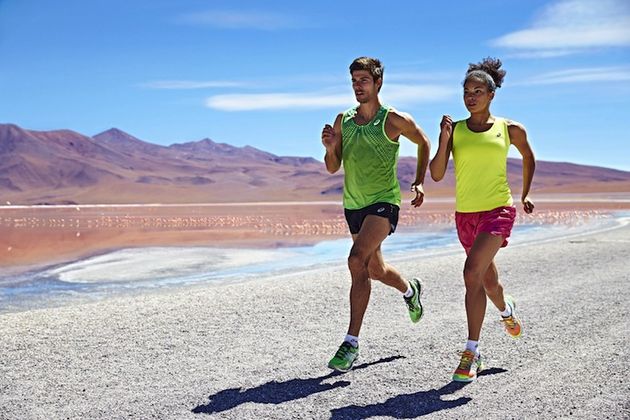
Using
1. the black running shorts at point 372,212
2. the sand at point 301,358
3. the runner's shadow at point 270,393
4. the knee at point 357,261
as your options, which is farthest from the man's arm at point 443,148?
the runner's shadow at point 270,393

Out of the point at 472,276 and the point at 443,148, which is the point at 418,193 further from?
the point at 472,276

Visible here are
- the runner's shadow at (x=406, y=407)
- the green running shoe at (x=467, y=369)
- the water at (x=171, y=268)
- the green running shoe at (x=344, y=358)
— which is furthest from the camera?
the water at (x=171, y=268)

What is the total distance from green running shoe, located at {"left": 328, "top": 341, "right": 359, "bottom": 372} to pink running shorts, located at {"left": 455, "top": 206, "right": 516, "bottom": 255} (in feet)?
3.55

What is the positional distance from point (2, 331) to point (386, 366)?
370 cm

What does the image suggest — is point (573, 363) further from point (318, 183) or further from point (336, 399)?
point (318, 183)

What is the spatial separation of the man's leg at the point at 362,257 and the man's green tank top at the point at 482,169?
599 mm

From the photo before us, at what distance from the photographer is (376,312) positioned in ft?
28.1

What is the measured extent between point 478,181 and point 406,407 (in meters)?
1.63

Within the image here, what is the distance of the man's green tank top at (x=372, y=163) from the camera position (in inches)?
232

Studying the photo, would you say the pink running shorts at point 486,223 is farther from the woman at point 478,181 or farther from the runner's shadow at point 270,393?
the runner's shadow at point 270,393

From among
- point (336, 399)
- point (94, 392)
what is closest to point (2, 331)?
point (94, 392)

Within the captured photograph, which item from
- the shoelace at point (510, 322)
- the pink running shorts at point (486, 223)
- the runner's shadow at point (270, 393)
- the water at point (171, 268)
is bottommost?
the water at point (171, 268)

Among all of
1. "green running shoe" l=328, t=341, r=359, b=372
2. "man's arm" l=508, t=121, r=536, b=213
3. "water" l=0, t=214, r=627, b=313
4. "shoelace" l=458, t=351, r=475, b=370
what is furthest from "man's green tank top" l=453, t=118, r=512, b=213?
"water" l=0, t=214, r=627, b=313

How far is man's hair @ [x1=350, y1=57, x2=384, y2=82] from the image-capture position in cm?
593
